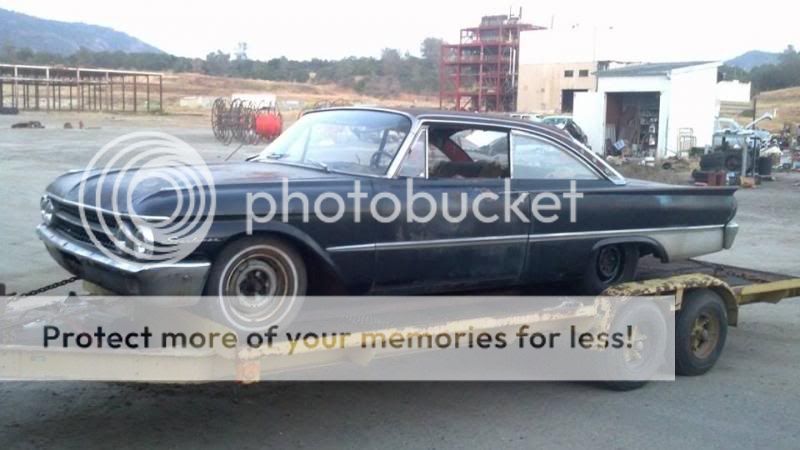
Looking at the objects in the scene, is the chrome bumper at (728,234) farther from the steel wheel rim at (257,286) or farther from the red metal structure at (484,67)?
the red metal structure at (484,67)

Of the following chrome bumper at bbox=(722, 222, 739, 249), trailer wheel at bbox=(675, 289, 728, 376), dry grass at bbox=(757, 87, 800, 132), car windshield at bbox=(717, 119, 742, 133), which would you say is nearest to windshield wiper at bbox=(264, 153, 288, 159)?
trailer wheel at bbox=(675, 289, 728, 376)

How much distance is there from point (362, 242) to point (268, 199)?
0.64m

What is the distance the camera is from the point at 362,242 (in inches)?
199

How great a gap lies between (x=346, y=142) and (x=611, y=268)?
2.19 meters

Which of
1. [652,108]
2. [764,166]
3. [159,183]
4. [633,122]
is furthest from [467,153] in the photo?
[633,122]

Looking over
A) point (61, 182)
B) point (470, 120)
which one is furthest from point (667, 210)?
point (61, 182)

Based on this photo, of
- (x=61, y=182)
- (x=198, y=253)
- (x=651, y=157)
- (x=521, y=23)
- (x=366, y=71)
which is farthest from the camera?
(x=366, y=71)

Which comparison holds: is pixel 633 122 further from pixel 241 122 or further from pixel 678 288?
pixel 678 288

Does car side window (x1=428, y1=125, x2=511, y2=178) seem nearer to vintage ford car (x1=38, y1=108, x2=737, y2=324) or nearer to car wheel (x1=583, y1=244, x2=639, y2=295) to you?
vintage ford car (x1=38, y1=108, x2=737, y2=324)

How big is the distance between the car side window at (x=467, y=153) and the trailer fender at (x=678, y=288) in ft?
3.78

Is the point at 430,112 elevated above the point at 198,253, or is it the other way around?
the point at 430,112

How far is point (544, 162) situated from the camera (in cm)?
604

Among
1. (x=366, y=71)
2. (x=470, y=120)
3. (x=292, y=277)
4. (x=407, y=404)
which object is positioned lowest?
(x=407, y=404)

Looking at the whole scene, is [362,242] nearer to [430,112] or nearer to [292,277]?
[292,277]
